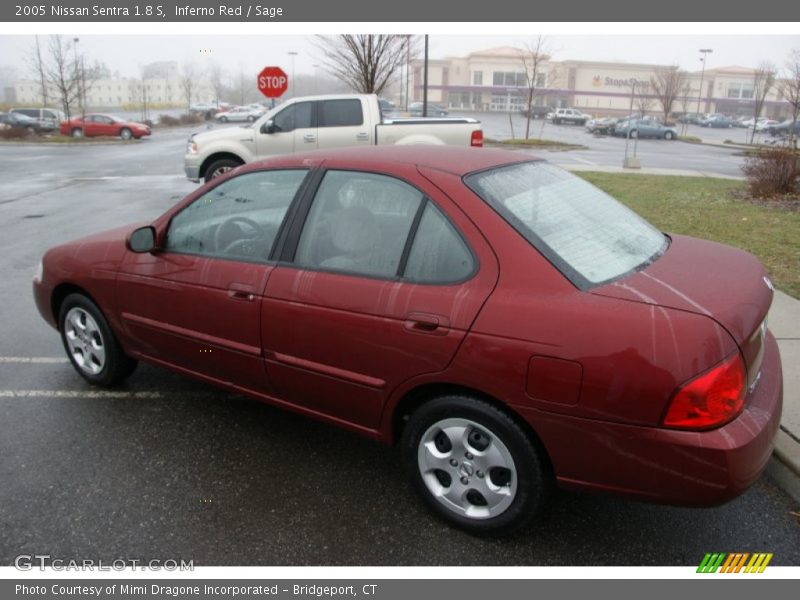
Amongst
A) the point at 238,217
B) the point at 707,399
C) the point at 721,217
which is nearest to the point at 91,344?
the point at 238,217

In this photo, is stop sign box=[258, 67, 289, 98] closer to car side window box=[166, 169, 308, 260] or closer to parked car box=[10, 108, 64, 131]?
car side window box=[166, 169, 308, 260]

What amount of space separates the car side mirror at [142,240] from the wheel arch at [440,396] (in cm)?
180

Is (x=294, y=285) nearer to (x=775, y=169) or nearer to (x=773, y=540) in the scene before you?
(x=773, y=540)

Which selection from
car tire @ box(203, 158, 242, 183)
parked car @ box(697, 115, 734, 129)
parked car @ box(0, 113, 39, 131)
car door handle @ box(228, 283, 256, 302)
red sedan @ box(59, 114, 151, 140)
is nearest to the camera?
car door handle @ box(228, 283, 256, 302)

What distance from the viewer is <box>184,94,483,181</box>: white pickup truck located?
38.5ft

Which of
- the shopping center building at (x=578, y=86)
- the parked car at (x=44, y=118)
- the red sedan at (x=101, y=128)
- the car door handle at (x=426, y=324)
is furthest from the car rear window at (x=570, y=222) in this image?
the shopping center building at (x=578, y=86)

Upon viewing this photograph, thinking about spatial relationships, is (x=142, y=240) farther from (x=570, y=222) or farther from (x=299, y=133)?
(x=299, y=133)

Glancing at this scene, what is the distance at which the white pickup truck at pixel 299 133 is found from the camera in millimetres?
11734

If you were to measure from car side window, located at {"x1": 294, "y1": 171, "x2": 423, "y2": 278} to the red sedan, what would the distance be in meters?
37.5

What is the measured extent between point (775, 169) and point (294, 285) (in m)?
11.5

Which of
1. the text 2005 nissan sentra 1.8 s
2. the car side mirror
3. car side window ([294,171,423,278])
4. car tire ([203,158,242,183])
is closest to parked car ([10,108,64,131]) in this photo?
car tire ([203,158,242,183])

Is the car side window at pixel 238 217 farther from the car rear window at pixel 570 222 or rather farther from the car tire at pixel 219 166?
the car tire at pixel 219 166

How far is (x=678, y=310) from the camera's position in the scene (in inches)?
91.3

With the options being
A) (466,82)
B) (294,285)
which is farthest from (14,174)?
(466,82)
